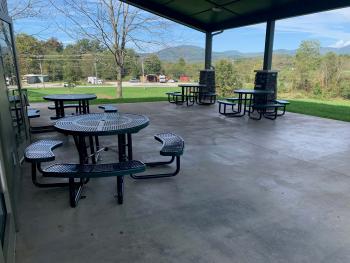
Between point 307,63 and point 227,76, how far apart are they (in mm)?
4624

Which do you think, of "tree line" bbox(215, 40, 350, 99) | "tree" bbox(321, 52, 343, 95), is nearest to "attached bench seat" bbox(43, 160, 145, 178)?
"tree line" bbox(215, 40, 350, 99)

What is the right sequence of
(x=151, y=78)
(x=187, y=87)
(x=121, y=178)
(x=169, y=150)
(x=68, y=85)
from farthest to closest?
(x=151, y=78) → (x=68, y=85) → (x=187, y=87) → (x=169, y=150) → (x=121, y=178)

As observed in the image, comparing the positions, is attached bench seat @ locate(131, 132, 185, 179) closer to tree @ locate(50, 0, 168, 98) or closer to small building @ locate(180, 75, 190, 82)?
tree @ locate(50, 0, 168, 98)

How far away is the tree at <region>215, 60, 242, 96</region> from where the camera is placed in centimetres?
1714

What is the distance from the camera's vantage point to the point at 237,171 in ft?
10.6

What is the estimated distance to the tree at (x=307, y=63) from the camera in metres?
14.9

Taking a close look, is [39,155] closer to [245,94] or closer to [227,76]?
[245,94]

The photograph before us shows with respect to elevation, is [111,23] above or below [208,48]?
above

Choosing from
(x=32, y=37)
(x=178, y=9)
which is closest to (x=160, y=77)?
(x=32, y=37)

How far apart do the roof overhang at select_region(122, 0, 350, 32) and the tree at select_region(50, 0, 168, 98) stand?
5470 mm

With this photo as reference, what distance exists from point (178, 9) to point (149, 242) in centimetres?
827

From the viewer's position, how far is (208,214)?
2.27 metres

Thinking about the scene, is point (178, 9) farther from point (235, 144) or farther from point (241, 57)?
point (241, 57)

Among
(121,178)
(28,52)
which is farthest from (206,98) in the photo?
(28,52)
